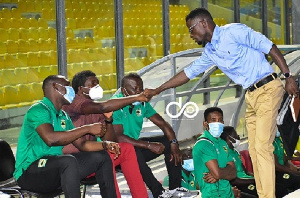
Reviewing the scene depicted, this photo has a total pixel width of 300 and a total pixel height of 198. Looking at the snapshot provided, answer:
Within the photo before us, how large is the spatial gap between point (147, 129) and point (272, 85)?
2.84 metres

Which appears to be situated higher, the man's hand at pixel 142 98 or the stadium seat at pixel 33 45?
the stadium seat at pixel 33 45

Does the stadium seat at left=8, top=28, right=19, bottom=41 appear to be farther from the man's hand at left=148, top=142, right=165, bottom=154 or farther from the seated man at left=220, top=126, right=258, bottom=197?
the seated man at left=220, top=126, right=258, bottom=197

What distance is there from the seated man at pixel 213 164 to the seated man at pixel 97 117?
52 cm

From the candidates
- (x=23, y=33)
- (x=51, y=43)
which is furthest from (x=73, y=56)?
(x=23, y=33)

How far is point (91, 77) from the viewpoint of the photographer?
264 inches

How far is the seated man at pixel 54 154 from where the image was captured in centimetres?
558

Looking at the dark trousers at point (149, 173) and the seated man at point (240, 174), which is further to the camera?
the seated man at point (240, 174)

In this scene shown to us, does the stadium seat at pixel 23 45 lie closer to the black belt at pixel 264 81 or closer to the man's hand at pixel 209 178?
the man's hand at pixel 209 178

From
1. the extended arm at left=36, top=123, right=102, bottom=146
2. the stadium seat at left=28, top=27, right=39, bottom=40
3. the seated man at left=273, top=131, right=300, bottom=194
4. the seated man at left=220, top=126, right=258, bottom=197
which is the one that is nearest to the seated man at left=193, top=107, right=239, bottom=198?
the seated man at left=220, top=126, right=258, bottom=197

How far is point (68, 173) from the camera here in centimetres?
554

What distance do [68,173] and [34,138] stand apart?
0.44m

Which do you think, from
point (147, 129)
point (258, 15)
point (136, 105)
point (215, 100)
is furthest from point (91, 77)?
point (258, 15)

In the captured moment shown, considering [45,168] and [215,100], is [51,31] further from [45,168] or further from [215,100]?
[45,168]

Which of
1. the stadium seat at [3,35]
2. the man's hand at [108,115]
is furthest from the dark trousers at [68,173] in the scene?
the stadium seat at [3,35]
